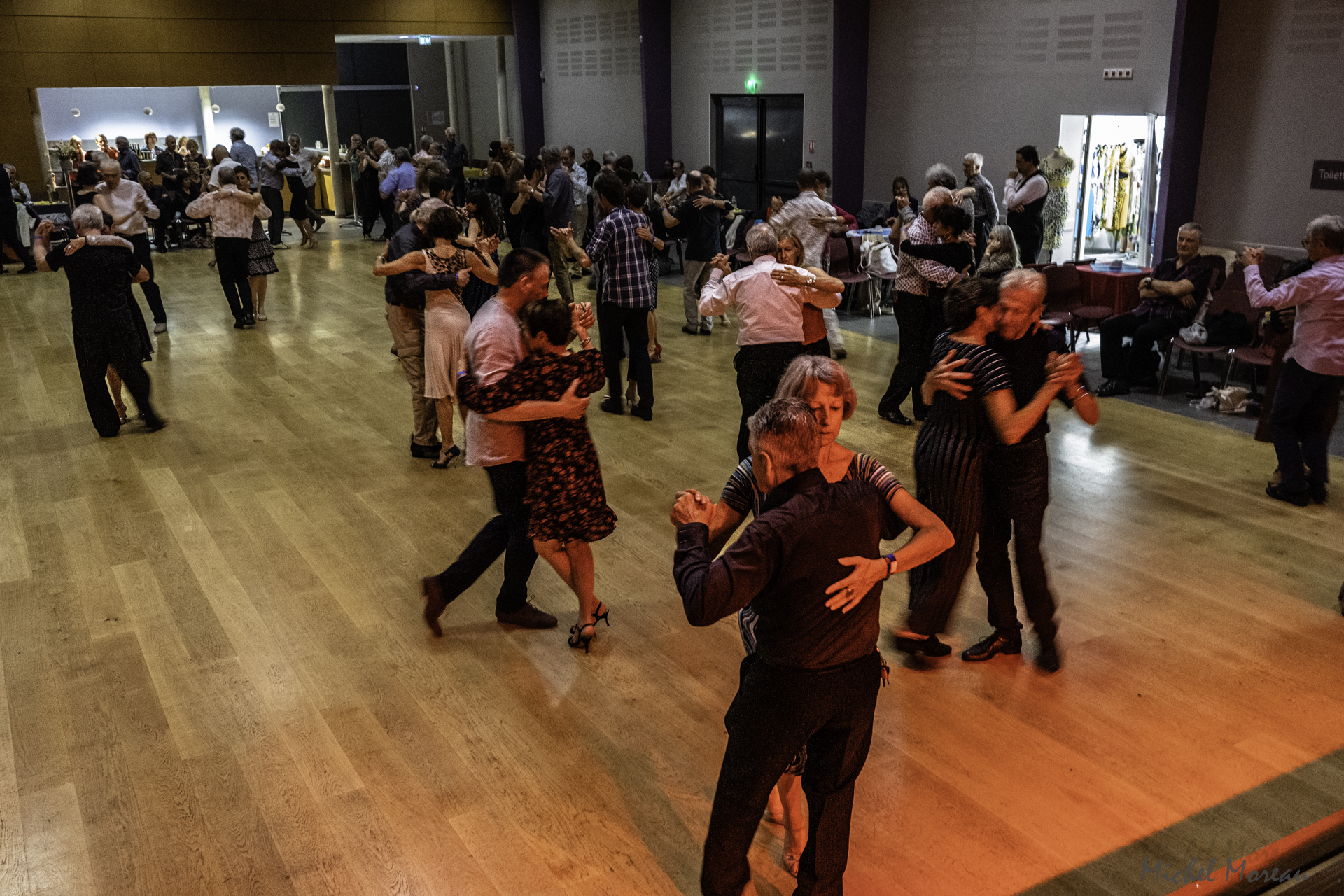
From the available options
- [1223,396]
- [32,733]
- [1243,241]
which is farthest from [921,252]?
[32,733]

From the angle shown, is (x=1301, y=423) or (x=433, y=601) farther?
(x=1301, y=423)

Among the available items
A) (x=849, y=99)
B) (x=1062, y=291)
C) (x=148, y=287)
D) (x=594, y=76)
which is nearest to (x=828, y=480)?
(x=1062, y=291)

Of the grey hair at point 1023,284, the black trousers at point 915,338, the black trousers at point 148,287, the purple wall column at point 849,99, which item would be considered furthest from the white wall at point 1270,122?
the black trousers at point 148,287

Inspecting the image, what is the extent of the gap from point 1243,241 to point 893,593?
19.7ft

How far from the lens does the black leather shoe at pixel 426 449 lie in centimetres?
677

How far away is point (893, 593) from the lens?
4.88m

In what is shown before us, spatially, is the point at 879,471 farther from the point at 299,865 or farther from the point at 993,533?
the point at 299,865

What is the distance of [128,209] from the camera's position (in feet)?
32.7

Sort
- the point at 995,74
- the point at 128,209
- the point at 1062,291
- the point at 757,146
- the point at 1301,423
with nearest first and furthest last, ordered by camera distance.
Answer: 1. the point at 1301,423
2. the point at 1062,291
3. the point at 128,209
4. the point at 995,74
5. the point at 757,146

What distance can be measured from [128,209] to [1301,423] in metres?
9.43

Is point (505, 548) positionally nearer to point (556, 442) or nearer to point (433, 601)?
point (433, 601)

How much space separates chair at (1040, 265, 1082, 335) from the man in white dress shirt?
24.9 ft

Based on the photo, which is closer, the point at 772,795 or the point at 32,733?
the point at 772,795

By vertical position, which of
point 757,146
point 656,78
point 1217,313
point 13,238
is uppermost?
point 656,78
